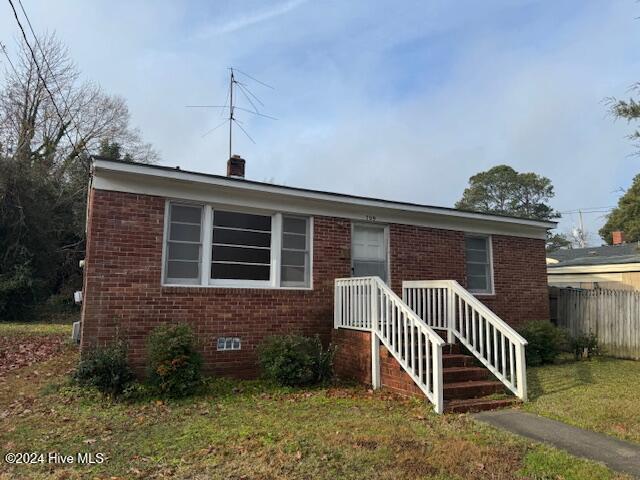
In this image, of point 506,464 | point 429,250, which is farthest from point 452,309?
point 506,464

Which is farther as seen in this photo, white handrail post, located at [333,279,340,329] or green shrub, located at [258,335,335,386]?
white handrail post, located at [333,279,340,329]

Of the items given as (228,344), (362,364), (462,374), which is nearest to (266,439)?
(362,364)

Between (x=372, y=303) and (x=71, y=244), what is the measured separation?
1902 centimetres

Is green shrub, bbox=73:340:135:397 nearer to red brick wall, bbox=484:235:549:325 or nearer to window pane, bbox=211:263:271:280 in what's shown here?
window pane, bbox=211:263:271:280

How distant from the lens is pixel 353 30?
1062 centimetres

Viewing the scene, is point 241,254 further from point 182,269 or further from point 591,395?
point 591,395

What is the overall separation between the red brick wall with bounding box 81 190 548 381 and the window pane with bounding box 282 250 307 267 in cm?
26

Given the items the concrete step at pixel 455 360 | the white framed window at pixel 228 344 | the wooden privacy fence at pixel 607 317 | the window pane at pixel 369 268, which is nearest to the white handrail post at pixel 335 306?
the window pane at pixel 369 268

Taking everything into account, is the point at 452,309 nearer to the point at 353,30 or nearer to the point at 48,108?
the point at 353,30

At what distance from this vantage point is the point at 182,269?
8.10 meters

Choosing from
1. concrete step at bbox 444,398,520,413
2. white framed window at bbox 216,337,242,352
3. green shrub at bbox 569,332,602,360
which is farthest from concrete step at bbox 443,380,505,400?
green shrub at bbox 569,332,602,360

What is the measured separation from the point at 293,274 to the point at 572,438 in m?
5.38

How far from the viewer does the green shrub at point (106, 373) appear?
21.7 ft

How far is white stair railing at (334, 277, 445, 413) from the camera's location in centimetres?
651
